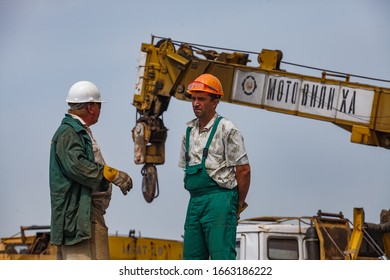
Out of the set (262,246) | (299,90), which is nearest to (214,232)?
(262,246)

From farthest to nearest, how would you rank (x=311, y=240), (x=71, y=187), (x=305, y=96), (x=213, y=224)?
(x=305, y=96) < (x=311, y=240) < (x=213, y=224) < (x=71, y=187)

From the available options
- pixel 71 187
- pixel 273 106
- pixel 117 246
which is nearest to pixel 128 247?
pixel 117 246

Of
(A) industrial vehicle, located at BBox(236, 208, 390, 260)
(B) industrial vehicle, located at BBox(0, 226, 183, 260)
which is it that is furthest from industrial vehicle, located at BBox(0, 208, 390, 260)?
(B) industrial vehicle, located at BBox(0, 226, 183, 260)

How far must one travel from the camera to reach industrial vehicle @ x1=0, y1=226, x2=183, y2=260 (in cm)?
2031

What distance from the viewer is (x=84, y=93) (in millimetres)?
8602

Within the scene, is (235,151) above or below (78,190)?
above

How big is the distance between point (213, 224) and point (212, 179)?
349 millimetres

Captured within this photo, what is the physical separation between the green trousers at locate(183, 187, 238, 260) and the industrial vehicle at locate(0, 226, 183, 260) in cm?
1064

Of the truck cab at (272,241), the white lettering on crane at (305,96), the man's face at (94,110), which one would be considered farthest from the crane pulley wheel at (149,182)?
the man's face at (94,110)

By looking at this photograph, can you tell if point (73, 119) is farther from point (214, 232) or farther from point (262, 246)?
point (262, 246)

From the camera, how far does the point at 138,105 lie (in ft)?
63.1

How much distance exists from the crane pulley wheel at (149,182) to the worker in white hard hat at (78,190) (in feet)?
32.3

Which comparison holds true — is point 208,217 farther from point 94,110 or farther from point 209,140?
point 94,110
